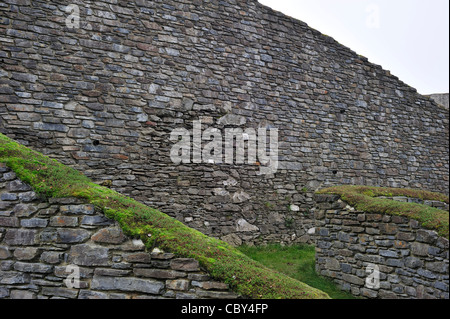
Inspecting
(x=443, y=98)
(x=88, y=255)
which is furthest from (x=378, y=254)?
(x=443, y=98)

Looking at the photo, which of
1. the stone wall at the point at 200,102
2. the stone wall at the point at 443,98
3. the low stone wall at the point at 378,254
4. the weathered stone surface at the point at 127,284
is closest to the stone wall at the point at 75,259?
the weathered stone surface at the point at 127,284

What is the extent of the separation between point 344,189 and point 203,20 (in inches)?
205

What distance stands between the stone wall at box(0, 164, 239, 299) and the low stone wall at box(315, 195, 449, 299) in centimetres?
296

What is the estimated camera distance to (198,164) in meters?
7.97

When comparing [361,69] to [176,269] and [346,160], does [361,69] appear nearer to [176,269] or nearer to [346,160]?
[346,160]

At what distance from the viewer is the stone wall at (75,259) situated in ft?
10.3

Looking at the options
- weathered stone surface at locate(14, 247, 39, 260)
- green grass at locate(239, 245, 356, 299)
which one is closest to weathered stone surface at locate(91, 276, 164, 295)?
weathered stone surface at locate(14, 247, 39, 260)

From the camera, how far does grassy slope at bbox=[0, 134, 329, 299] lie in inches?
121

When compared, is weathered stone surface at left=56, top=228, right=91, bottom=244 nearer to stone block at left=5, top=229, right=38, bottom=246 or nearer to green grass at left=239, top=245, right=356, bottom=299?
stone block at left=5, top=229, right=38, bottom=246

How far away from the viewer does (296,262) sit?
276 inches

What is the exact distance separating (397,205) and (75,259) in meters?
4.36

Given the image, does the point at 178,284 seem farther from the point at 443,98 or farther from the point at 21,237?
the point at 443,98

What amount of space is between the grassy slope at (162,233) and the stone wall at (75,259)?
0.26ft
